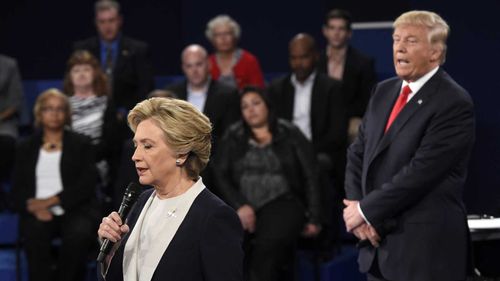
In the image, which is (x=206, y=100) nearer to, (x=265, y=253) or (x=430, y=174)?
(x=265, y=253)

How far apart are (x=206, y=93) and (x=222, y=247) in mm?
3954

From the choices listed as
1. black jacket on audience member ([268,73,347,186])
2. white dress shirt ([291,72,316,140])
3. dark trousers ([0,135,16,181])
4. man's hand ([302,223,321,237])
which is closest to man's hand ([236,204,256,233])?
man's hand ([302,223,321,237])

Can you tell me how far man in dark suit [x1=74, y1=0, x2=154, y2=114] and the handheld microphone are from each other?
4225mm

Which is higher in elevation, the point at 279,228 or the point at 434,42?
the point at 434,42

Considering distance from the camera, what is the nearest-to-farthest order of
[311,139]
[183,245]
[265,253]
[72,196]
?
[183,245]
[265,253]
[72,196]
[311,139]

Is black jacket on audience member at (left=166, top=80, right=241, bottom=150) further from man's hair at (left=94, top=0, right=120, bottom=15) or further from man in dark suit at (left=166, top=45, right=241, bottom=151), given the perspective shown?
man's hair at (left=94, top=0, right=120, bottom=15)

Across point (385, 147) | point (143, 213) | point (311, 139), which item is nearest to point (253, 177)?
point (311, 139)

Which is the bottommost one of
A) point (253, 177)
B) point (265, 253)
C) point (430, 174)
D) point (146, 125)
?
point (265, 253)

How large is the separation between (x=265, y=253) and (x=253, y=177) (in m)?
0.47

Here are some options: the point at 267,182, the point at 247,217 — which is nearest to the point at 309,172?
the point at 267,182

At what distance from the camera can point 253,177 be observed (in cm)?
573

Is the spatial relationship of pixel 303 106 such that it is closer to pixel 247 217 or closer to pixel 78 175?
pixel 247 217

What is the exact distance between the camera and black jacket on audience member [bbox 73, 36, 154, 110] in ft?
23.2

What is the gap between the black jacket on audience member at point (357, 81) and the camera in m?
6.63
